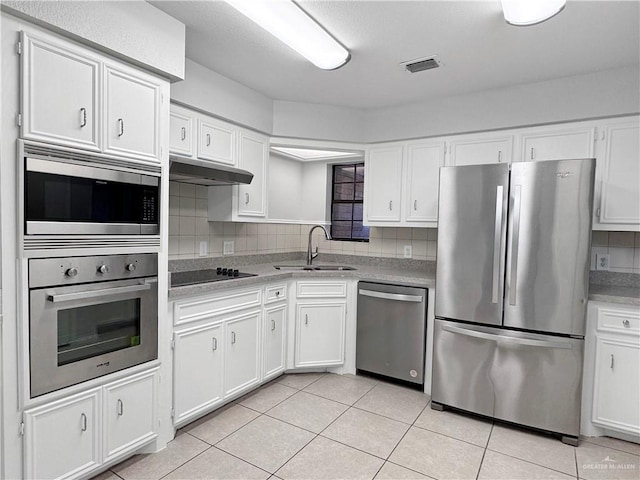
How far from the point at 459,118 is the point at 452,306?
1598 millimetres

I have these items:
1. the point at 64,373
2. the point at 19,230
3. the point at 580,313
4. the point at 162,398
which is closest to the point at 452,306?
the point at 580,313

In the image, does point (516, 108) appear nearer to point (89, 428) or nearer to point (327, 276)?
point (327, 276)

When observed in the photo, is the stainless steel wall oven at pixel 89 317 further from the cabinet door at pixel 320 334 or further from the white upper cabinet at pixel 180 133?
the cabinet door at pixel 320 334

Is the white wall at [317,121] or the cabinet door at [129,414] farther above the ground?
the white wall at [317,121]

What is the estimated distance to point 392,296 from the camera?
10.1ft

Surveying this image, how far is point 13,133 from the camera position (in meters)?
1.50

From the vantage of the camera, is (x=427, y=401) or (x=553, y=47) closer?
(x=553, y=47)

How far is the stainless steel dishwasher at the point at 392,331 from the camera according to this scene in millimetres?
3002

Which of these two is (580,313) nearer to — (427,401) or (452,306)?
(452,306)

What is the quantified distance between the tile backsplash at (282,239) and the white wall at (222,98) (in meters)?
0.67

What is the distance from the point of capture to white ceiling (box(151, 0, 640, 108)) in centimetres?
194

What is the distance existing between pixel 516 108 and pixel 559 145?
430mm

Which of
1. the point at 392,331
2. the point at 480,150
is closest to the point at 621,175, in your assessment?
the point at 480,150

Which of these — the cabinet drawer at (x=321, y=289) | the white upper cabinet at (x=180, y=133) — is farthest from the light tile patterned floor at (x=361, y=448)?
the white upper cabinet at (x=180, y=133)
